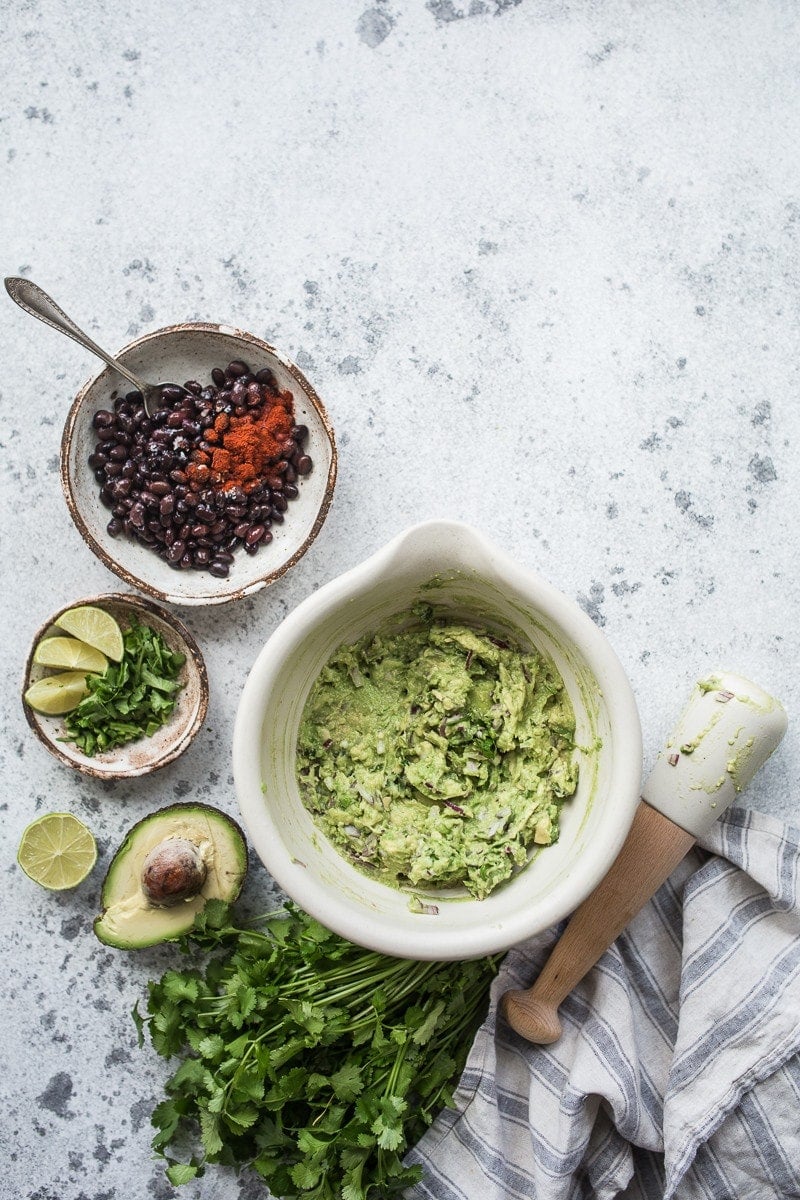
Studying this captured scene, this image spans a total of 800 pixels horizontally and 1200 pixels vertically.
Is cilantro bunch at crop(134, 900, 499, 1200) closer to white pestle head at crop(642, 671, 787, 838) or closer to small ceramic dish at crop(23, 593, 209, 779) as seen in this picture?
small ceramic dish at crop(23, 593, 209, 779)

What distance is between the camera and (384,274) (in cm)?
204

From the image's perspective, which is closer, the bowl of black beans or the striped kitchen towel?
the striped kitchen towel

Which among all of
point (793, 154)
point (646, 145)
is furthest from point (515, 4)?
point (793, 154)

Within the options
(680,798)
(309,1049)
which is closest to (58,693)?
(309,1049)

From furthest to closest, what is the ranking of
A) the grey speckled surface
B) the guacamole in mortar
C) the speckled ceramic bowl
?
the grey speckled surface
the guacamole in mortar
the speckled ceramic bowl

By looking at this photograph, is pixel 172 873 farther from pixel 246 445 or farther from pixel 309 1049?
pixel 246 445

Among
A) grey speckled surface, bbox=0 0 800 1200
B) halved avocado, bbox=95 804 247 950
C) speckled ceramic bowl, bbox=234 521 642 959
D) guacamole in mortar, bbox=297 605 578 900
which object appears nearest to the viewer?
speckled ceramic bowl, bbox=234 521 642 959

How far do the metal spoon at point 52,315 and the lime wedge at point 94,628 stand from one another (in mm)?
408

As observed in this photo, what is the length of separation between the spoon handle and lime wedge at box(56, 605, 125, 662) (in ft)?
1.45

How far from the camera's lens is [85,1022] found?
2018mm

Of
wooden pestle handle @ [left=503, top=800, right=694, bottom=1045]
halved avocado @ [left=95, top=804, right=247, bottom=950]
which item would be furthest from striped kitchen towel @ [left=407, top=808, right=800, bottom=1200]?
halved avocado @ [left=95, top=804, right=247, bottom=950]

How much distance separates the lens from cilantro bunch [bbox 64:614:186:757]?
193 cm

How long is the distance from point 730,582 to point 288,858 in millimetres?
1015

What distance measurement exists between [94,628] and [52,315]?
565 mm
